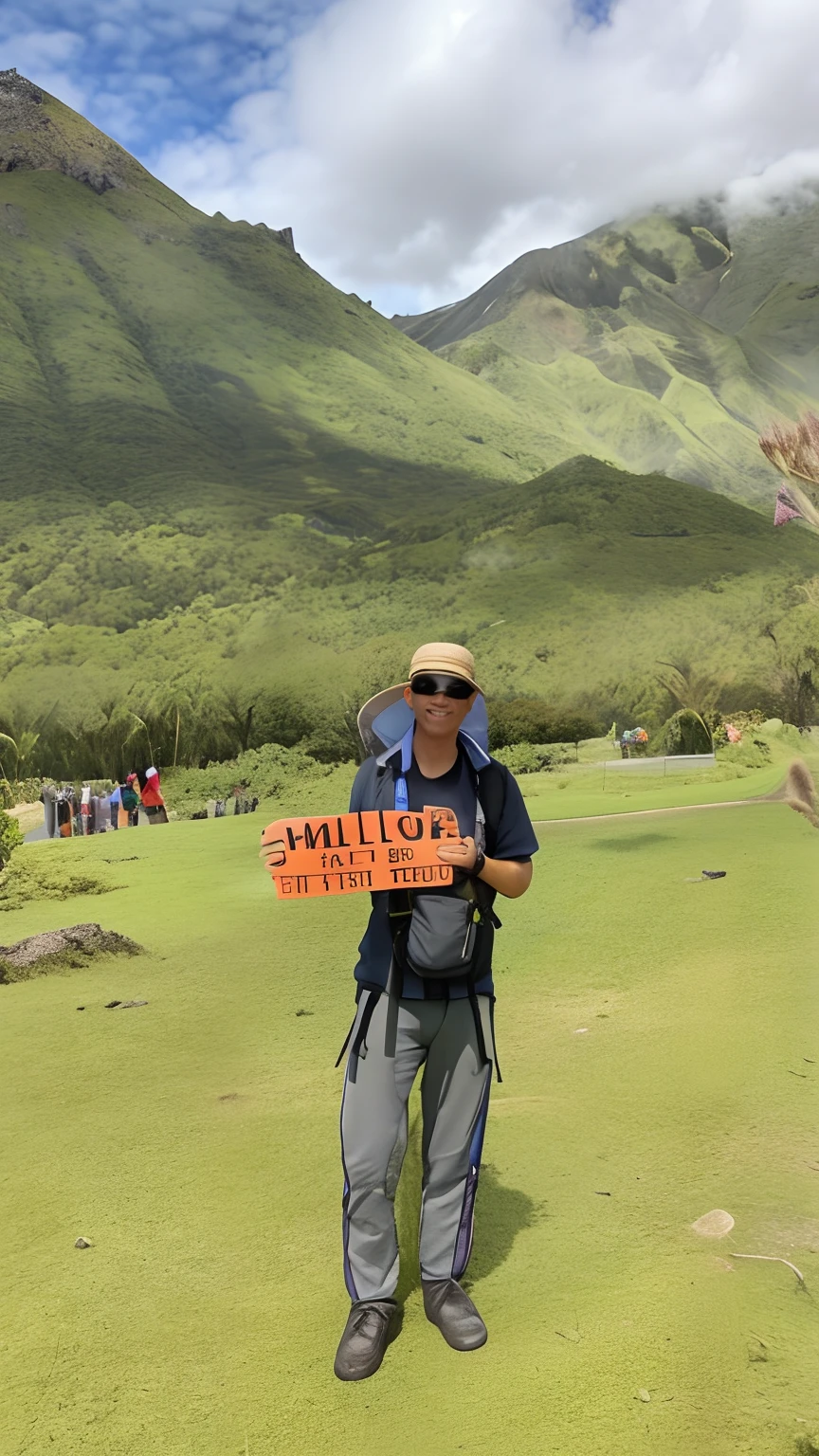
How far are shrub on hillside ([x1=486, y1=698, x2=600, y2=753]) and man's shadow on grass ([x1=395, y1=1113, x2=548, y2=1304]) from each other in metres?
14.8

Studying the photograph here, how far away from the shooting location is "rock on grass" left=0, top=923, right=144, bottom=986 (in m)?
6.08

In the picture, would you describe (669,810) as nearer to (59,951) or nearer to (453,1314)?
(59,951)

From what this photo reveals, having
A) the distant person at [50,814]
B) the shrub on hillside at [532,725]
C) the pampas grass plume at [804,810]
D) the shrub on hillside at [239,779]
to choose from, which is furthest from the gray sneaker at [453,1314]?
the shrub on hillside at [532,725]

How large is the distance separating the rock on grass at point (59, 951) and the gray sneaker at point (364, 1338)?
4.27 metres

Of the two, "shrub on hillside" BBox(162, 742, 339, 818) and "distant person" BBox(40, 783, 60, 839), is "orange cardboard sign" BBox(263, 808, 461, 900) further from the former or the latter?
"shrub on hillside" BBox(162, 742, 339, 818)

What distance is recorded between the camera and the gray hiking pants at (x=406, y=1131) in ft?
7.80

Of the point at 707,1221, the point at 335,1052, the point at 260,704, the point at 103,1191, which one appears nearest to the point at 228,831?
the point at 335,1052

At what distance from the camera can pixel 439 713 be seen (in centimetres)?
244

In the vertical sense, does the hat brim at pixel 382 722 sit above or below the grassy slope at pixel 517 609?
below

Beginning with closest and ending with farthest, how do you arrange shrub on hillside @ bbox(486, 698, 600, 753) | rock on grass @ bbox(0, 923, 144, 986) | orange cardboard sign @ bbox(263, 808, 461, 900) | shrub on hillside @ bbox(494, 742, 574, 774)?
orange cardboard sign @ bbox(263, 808, 461, 900), rock on grass @ bbox(0, 923, 144, 986), shrub on hillside @ bbox(494, 742, 574, 774), shrub on hillside @ bbox(486, 698, 600, 753)

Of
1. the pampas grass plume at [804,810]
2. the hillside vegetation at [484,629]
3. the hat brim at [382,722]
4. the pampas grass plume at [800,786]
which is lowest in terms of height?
the pampas grass plume at [804,810]

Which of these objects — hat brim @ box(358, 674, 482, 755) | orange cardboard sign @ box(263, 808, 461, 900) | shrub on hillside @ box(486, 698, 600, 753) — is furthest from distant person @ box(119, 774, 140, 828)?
orange cardboard sign @ box(263, 808, 461, 900)

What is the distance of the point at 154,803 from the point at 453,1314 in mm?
13611

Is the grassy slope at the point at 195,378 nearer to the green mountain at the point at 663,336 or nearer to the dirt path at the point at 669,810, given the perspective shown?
the green mountain at the point at 663,336
